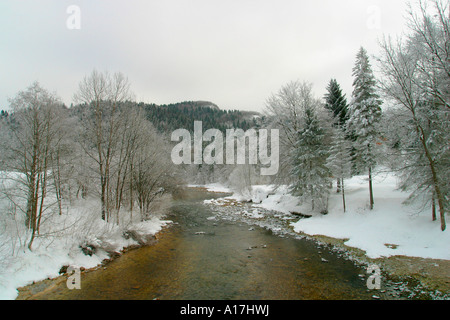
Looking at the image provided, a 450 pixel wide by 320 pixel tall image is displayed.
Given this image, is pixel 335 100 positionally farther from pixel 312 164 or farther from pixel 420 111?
pixel 420 111

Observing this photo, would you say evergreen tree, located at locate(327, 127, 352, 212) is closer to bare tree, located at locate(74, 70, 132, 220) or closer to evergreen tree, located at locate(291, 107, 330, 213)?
evergreen tree, located at locate(291, 107, 330, 213)

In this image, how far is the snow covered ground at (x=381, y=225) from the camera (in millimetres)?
12391

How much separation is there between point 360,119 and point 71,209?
2491 centimetres

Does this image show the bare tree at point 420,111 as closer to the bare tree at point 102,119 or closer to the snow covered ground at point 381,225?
the snow covered ground at point 381,225

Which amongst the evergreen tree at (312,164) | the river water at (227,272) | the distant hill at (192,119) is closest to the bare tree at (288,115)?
the evergreen tree at (312,164)

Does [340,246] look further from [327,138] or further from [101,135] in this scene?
[101,135]

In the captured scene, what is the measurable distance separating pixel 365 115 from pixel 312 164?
637cm

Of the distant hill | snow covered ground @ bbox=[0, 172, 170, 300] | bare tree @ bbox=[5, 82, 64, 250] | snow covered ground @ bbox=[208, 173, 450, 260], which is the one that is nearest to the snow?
snow covered ground @ bbox=[208, 173, 450, 260]

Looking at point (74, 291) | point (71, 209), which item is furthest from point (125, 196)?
point (74, 291)

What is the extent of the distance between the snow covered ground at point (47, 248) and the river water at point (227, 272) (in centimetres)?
104

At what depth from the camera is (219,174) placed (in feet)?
250

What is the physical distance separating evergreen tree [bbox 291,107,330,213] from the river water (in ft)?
21.7

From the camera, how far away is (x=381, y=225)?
15664 mm

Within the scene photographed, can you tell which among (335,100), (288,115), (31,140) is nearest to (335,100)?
(335,100)
